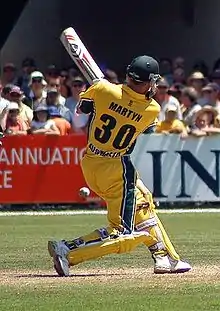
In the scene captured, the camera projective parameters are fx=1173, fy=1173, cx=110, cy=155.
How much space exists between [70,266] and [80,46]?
2134 millimetres

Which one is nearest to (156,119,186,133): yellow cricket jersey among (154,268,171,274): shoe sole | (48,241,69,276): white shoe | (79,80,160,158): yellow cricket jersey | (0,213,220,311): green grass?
(0,213,220,311): green grass

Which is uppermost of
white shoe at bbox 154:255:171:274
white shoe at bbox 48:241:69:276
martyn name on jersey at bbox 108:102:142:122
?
martyn name on jersey at bbox 108:102:142:122

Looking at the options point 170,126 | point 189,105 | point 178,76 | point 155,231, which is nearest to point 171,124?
point 170,126

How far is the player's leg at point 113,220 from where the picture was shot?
412 inches

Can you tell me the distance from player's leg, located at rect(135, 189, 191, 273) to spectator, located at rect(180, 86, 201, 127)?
9272mm

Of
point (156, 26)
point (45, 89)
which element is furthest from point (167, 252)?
point (156, 26)

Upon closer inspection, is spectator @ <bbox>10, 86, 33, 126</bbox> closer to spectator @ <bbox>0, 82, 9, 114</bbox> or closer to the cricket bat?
spectator @ <bbox>0, 82, 9, 114</bbox>

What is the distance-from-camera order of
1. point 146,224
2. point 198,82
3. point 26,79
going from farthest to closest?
1. point 26,79
2. point 198,82
3. point 146,224

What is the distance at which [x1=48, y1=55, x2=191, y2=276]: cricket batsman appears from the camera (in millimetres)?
10438

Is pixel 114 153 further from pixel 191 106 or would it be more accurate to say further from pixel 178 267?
pixel 191 106

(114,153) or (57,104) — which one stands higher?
(114,153)

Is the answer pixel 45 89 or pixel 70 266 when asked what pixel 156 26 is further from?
pixel 70 266

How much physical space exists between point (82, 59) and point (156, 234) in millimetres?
1813

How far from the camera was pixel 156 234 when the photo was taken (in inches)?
424
